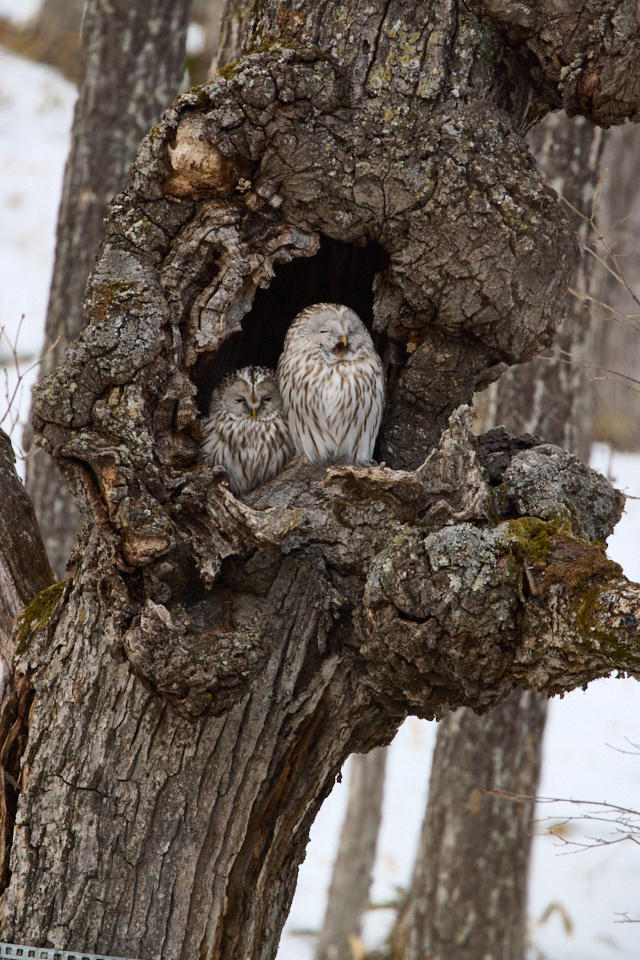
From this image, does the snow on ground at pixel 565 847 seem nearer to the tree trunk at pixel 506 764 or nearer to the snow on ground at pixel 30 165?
the tree trunk at pixel 506 764

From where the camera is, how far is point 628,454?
13.4 meters

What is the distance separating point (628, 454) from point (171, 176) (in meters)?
10.8

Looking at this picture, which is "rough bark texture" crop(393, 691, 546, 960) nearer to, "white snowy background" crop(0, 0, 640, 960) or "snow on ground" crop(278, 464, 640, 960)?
"white snowy background" crop(0, 0, 640, 960)

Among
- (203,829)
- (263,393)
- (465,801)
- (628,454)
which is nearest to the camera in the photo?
(203,829)

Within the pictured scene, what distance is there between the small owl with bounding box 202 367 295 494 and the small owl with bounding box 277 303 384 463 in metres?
0.14

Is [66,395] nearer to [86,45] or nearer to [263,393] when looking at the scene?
[263,393]

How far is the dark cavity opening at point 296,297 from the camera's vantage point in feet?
15.3

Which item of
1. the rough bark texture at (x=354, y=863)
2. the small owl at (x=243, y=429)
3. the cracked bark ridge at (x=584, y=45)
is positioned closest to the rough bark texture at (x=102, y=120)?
the small owl at (x=243, y=429)

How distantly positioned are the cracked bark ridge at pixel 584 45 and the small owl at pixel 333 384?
1.42 metres

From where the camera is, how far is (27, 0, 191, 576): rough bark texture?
664 centimetres

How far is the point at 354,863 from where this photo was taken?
9.23m

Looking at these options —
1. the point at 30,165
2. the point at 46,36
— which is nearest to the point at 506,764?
the point at 30,165

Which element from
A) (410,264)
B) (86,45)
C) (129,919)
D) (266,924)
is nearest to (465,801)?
(266,924)

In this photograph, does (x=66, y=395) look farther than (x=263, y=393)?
No
